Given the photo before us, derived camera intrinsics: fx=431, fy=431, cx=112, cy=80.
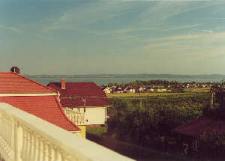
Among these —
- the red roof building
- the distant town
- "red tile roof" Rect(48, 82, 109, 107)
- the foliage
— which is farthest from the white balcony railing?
the distant town

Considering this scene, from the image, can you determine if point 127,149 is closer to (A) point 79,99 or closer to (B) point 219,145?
(B) point 219,145

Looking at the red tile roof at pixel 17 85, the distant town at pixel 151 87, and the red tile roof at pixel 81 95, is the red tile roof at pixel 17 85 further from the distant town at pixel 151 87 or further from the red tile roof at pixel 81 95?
the distant town at pixel 151 87

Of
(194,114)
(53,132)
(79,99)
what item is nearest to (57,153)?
Answer: (53,132)

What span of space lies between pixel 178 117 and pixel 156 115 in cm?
207

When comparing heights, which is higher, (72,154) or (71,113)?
(72,154)

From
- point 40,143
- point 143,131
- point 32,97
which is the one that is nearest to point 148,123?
point 143,131

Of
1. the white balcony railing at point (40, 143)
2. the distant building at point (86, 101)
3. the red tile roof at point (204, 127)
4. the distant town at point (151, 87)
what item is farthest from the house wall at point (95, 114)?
the white balcony railing at point (40, 143)

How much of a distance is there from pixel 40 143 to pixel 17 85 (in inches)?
604

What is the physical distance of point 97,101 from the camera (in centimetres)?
5144

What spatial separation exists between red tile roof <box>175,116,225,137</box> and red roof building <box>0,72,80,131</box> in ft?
29.0

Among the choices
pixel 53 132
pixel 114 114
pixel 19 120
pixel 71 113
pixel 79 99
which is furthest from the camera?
pixel 79 99

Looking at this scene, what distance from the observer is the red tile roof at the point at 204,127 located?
24508mm

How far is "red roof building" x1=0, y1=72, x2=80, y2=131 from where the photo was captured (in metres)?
17.1

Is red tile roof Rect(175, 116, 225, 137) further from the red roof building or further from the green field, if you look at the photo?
the red roof building
